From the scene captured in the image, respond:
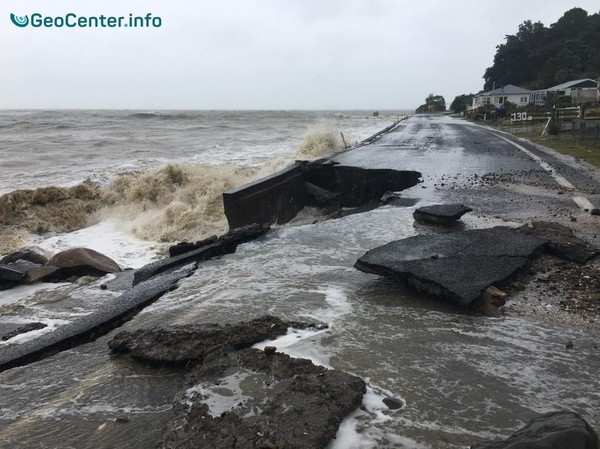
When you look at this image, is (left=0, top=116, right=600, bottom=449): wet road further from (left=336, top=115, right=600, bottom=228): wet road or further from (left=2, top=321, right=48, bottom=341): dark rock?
(left=336, top=115, right=600, bottom=228): wet road

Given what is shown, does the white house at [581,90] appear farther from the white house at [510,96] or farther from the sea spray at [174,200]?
the sea spray at [174,200]

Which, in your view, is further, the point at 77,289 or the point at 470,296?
the point at 77,289

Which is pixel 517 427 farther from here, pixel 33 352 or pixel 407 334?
pixel 33 352

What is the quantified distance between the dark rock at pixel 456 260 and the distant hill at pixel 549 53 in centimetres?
7641

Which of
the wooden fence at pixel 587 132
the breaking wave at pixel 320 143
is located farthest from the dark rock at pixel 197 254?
the wooden fence at pixel 587 132

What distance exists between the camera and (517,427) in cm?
249

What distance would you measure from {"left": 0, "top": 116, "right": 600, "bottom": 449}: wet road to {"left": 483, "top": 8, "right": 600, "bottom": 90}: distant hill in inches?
3076

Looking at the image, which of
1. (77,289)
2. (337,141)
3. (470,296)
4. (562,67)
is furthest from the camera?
(562,67)

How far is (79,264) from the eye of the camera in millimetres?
7332

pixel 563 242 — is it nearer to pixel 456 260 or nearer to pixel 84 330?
pixel 456 260

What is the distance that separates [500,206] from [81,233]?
9.77 m

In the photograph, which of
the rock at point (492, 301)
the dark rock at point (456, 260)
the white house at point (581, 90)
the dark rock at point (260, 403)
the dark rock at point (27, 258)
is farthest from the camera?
the white house at point (581, 90)

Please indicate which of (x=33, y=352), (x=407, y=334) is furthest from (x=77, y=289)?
(x=407, y=334)

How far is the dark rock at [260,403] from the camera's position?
7.76ft
